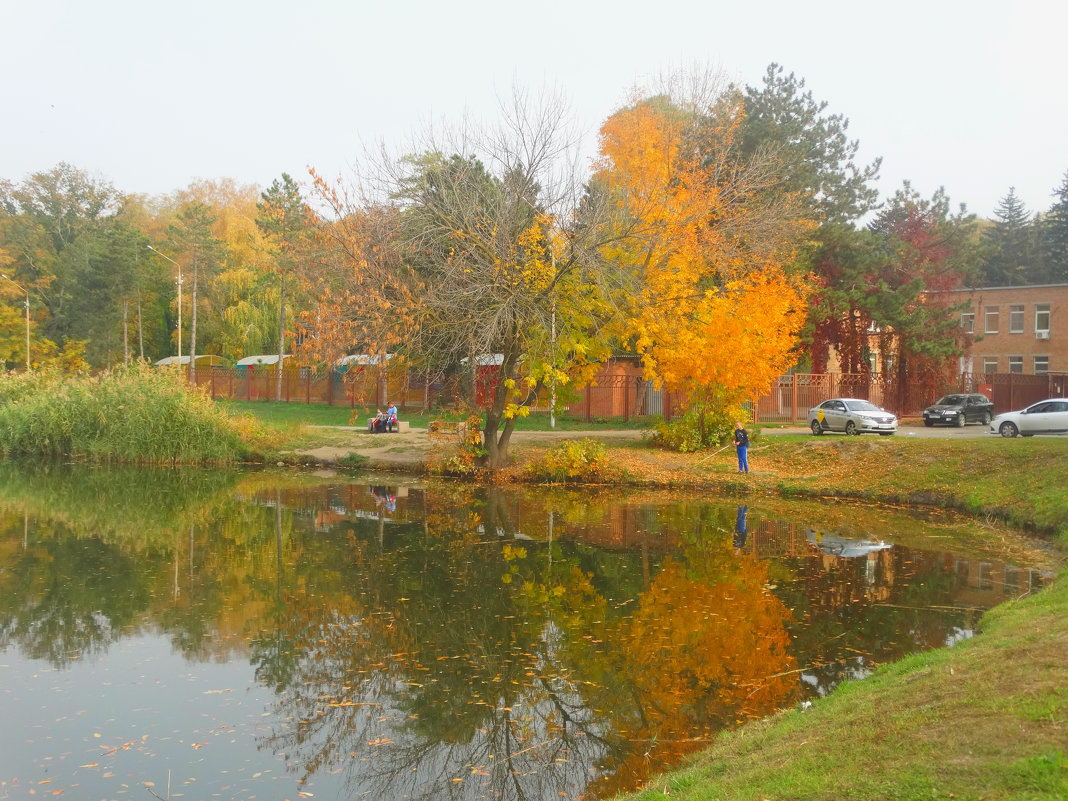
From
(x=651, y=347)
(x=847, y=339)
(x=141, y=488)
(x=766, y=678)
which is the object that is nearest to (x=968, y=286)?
(x=847, y=339)

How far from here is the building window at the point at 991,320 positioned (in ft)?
183

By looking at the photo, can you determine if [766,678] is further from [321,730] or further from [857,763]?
[321,730]

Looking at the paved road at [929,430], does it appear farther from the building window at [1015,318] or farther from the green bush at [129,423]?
the green bush at [129,423]

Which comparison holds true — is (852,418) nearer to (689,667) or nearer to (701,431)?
(701,431)

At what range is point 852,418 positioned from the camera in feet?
108

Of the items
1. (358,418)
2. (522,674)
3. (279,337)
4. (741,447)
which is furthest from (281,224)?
(522,674)

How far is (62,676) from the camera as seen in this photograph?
9469 millimetres

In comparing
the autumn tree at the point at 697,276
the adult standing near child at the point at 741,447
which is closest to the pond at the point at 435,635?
the adult standing near child at the point at 741,447

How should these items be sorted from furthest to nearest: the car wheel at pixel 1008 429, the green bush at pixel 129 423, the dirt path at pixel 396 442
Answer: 1. the car wheel at pixel 1008 429
2. the green bush at pixel 129 423
3. the dirt path at pixel 396 442

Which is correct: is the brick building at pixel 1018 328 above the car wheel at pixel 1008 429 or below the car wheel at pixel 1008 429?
above

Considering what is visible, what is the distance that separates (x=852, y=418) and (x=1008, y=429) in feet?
17.1

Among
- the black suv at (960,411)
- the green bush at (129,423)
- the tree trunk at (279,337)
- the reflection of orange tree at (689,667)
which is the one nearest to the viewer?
the reflection of orange tree at (689,667)

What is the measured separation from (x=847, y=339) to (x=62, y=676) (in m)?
41.3

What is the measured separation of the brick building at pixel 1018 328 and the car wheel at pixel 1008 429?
23343mm
